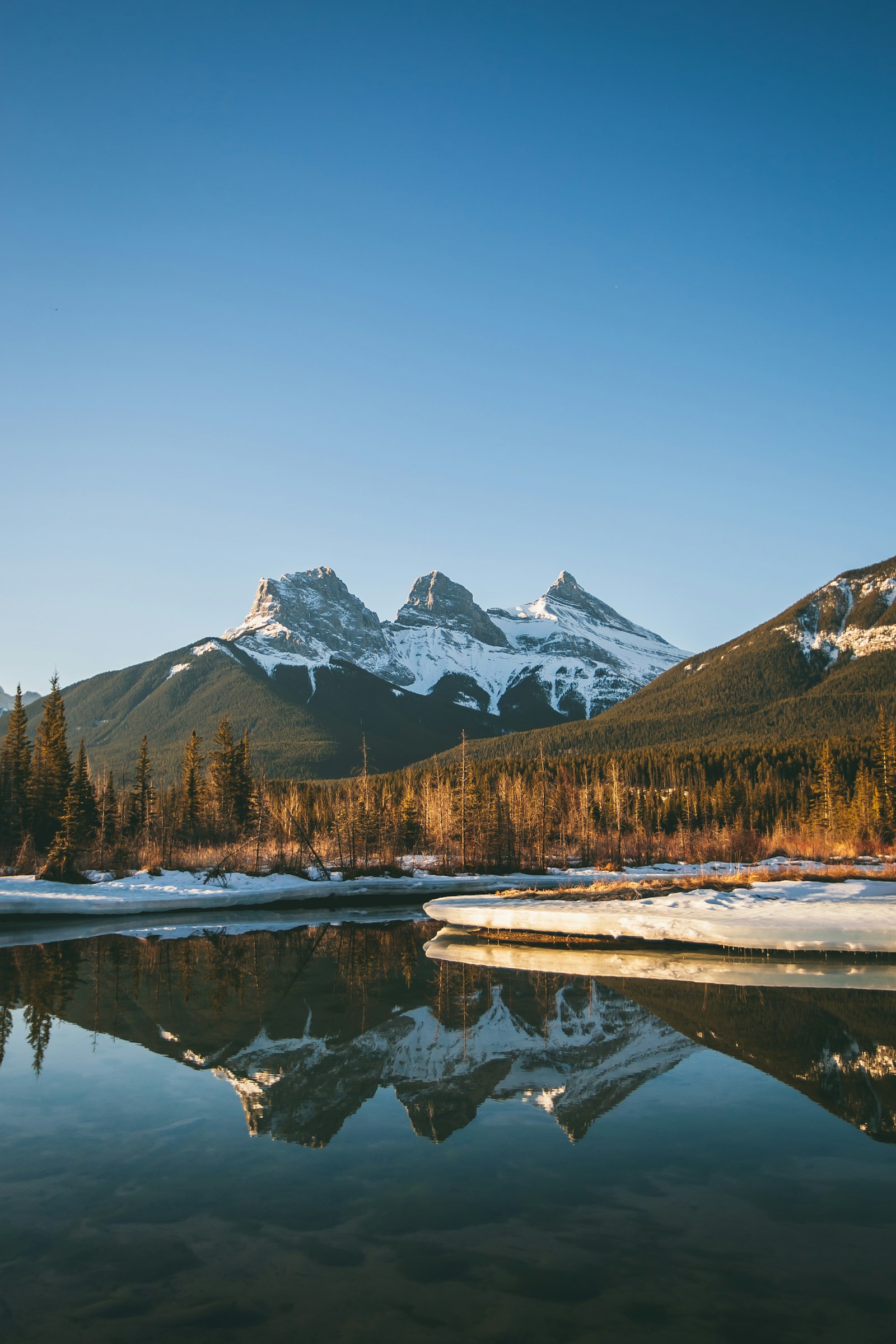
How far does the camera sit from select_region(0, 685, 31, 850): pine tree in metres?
55.5

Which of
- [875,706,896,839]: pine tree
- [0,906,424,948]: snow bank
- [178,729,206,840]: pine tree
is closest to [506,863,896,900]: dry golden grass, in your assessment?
[0,906,424,948]: snow bank

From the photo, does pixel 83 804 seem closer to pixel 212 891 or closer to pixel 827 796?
pixel 212 891

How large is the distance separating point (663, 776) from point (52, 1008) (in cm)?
11465

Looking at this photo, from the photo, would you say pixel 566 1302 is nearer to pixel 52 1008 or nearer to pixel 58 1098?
pixel 58 1098

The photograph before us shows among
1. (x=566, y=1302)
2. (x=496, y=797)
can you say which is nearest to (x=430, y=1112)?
(x=566, y=1302)

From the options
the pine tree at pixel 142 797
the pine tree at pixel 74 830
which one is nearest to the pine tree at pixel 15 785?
the pine tree at pixel 74 830

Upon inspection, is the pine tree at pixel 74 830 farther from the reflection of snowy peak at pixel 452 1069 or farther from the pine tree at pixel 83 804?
the reflection of snowy peak at pixel 452 1069

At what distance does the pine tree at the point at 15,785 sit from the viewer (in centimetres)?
5547

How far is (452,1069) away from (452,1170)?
3.69m

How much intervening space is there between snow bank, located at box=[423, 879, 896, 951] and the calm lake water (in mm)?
4612

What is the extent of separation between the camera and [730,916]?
2317cm

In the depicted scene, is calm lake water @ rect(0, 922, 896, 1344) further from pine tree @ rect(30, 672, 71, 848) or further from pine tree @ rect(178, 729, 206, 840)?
pine tree @ rect(178, 729, 206, 840)

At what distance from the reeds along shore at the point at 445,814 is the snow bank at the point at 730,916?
2287cm

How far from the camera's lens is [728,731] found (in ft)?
553
